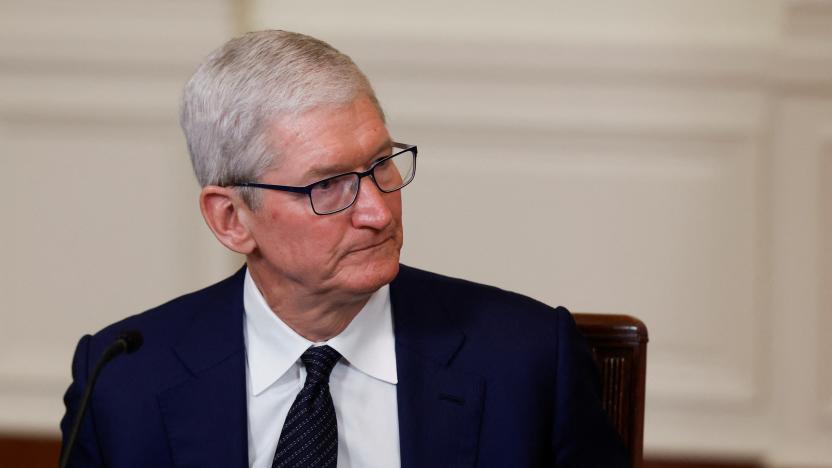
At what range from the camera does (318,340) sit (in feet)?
6.28

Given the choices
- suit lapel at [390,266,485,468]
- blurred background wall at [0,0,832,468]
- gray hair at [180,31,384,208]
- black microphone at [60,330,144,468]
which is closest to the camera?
black microphone at [60,330,144,468]

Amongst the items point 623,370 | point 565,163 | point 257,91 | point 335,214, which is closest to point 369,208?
point 335,214

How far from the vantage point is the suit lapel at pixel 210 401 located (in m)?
1.84

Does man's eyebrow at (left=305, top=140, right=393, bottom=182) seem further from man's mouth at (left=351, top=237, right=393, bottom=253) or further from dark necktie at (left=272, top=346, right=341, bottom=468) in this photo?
dark necktie at (left=272, top=346, right=341, bottom=468)

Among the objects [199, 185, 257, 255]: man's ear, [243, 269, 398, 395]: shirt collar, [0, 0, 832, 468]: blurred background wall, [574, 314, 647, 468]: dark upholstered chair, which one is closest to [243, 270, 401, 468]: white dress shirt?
[243, 269, 398, 395]: shirt collar

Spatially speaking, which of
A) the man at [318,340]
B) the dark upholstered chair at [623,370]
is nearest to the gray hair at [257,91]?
the man at [318,340]

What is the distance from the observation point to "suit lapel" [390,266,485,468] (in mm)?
1816

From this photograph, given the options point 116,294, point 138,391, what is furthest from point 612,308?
A: point 138,391

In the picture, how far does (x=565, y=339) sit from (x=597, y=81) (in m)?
1.92

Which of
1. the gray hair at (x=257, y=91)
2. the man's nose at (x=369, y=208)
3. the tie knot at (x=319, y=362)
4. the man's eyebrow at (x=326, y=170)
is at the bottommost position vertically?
the tie knot at (x=319, y=362)

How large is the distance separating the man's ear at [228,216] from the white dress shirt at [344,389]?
0.43 ft

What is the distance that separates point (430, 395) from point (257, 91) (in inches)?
22.0

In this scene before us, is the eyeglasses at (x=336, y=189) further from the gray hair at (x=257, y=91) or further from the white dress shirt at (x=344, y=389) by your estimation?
the white dress shirt at (x=344, y=389)

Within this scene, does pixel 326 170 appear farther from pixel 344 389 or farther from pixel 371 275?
pixel 344 389
